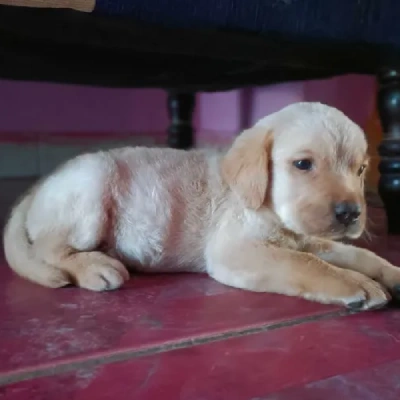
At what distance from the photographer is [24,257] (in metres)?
1.25

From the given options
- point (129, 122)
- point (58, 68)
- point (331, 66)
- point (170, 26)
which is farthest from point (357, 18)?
point (129, 122)

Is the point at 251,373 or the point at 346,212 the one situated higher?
the point at 346,212

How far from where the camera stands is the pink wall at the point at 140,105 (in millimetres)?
2789

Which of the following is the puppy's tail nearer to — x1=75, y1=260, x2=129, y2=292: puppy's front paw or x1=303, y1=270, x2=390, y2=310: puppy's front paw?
x1=75, y1=260, x2=129, y2=292: puppy's front paw

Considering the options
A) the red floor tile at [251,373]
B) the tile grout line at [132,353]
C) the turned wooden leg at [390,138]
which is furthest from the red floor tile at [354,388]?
the turned wooden leg at [390,138]

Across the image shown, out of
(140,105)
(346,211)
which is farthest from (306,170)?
(140,105)

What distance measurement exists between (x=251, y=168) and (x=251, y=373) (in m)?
0.50

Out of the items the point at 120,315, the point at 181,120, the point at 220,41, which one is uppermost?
the point at 220,41

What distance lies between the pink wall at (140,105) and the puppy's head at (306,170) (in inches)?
58.3

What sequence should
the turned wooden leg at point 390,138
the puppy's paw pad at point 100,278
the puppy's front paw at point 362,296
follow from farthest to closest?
the turned wooden leg at point 390,138
the puppy's paw pad at point 100,278
the puppy's front paw at point 362,296

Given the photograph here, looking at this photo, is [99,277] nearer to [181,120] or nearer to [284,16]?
[284,16]

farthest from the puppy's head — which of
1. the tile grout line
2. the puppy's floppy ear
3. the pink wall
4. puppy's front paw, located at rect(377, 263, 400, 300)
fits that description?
the pink wall

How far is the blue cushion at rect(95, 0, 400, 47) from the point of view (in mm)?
1302

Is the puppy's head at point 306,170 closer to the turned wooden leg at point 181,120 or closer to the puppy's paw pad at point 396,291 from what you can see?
the puppy's paw pad at point 396,291
